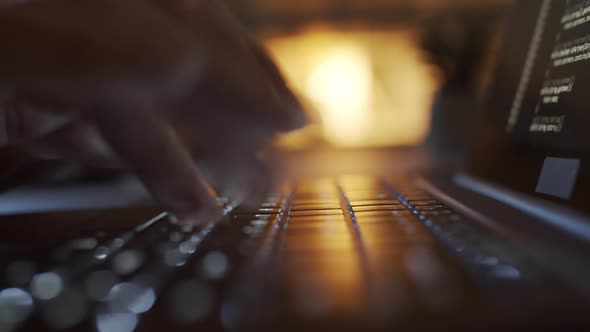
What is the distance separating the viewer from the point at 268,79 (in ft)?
2.11

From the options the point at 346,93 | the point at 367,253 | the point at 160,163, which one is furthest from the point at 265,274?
the point at 346,93

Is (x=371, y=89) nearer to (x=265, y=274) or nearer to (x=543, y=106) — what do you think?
(x=543, y=106)

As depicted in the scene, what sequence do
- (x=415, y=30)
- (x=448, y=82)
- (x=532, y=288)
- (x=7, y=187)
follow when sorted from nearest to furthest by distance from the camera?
1. (x=532, y=288)
2. (x=7, y=187)
3. (x=448, y=82)
4. (x=415, y=30)

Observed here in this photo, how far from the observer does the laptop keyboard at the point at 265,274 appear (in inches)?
8.7

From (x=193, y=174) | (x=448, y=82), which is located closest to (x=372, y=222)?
(x=193, y=174)

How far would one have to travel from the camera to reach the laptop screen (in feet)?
1.34

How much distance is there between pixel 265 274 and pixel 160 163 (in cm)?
20

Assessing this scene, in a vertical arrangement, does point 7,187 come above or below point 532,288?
below

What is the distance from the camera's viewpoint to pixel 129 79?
37 centimetres

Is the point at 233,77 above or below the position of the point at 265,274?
above

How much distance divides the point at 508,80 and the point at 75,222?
62 centimetres

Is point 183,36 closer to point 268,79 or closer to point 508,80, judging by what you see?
point 268,79

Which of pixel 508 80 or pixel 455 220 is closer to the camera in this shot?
pixel 455 220

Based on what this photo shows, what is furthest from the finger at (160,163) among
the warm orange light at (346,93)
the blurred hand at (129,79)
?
the warm orange light at (346,93)
